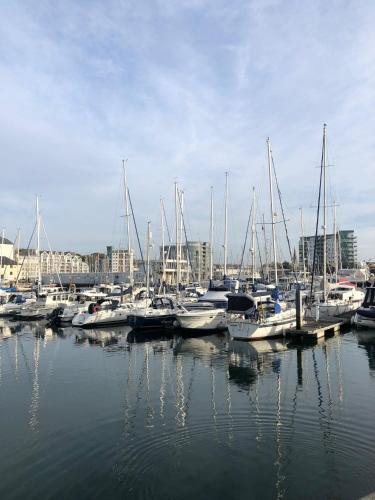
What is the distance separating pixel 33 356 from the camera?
24.9 meters

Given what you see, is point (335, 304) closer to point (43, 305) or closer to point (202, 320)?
point (202, 320)

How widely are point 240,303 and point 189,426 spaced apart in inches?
698

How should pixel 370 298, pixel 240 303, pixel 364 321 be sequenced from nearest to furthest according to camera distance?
pixel 240 303 < pixel 364 321 < pixel 370 298

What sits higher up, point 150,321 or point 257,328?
point 257,328

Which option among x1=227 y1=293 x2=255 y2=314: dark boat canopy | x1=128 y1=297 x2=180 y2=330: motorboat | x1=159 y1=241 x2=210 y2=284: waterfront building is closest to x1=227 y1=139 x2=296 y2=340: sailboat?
x1=227 y1=293 x2=255 y2=314: dark boat canopy

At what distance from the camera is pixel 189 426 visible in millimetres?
12734

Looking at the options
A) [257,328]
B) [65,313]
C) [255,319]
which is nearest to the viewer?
[257,328]

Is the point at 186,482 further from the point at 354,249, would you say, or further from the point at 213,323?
the point at 354,249

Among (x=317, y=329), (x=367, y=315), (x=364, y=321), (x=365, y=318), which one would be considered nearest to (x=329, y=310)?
(x=364, y=321)

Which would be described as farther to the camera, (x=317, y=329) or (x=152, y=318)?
(x=152, y=318)

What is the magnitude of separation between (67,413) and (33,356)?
1173 centimetres

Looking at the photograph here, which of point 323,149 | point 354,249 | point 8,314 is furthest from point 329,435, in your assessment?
point 354,249

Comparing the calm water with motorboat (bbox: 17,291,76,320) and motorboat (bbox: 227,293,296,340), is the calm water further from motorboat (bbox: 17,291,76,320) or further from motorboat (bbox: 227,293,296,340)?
motorboat (bbox: 17,291,76,320)

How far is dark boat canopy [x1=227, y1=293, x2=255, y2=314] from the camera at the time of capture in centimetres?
2976
